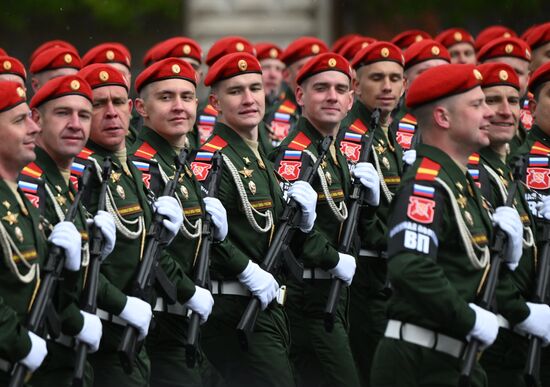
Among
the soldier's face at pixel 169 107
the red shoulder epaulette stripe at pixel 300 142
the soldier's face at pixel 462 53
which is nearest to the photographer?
the soldier's face at pixel 169 107

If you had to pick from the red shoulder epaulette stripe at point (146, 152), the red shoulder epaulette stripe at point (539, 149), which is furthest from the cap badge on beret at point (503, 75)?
the red shoulder epaulette stripe at point (146, 152)

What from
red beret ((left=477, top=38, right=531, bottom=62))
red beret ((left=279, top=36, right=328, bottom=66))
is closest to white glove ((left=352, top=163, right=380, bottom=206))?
red beret ((left=477, top=38, right=531, bottom=62))

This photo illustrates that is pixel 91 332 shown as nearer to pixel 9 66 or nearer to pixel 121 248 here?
pixel 121 248

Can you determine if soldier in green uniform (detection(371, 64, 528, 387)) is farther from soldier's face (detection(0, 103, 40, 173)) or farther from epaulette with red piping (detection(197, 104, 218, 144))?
epaulette with red piping (detection(197, 104, 218, 144))

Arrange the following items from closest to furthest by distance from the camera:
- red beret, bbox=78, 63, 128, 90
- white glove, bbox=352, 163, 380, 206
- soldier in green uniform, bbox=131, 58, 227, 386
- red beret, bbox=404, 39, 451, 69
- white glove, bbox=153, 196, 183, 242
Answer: white glove, bbox=153, 196, 183, 242 → soldier in green uniform, bbox=131, 58, 227, 386 → red beret, bbox=78, 63, 128, 90 → white glove, bbox=352, 163, 380, 206 → red beret, bbox=404, 39, 451, 69

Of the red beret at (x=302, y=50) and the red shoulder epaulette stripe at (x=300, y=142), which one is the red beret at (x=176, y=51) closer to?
the red beret at (x=302, y=50)

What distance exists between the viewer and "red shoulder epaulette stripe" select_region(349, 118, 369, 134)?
11.1 m

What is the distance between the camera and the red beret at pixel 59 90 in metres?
8.41

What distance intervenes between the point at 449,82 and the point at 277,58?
7831mm

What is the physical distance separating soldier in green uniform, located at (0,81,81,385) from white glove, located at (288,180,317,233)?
2036 millimetres

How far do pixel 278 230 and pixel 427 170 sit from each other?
6.40 feet

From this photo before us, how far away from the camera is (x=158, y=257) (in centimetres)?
863

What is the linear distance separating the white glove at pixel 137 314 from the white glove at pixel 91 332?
38 centimetres

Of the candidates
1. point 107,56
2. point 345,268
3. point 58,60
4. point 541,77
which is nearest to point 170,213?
point 345,268
